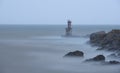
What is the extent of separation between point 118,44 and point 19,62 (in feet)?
30.1

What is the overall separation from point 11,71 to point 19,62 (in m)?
3.88

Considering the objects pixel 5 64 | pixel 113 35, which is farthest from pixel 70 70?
pixel 113 35

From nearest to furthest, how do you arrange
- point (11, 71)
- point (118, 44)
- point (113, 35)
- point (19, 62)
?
point (11, 71) < point (19, 62) < point (118, 44) < point (113, 35)

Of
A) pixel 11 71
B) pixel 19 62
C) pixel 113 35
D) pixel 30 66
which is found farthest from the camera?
pixel 113 35

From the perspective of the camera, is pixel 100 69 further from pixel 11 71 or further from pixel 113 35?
pixel 113 35

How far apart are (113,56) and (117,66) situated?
4.17 metres

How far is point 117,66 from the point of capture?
61.7 feet

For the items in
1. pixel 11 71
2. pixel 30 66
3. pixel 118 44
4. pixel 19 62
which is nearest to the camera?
pixel 11 71

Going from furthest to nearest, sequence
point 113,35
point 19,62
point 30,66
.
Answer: point 113,35
point 19,62
point 30,66

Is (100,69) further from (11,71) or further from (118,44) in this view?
(118,44)

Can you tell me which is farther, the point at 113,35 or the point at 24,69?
the point at 113,35

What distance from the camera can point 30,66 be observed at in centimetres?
1986

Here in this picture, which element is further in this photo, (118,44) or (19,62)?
(118,44)

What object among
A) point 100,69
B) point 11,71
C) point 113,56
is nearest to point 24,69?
point 11,71
